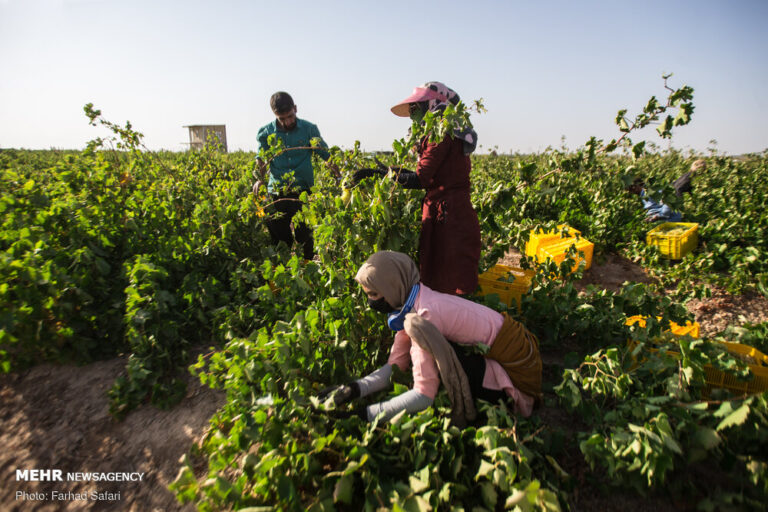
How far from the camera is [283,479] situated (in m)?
1.37

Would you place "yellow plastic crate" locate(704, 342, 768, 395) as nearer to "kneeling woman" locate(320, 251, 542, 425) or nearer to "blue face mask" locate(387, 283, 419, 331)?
"kneeling woman" locate(320, 251, 542, 425)

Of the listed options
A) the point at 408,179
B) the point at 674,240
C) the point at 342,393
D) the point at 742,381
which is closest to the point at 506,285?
the point at 408,179

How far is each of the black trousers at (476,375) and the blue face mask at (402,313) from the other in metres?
0.33

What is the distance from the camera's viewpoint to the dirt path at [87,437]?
6.34ft

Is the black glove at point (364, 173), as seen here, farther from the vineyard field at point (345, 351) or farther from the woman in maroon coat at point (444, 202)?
the woman in maroon coat at point (444, 202)

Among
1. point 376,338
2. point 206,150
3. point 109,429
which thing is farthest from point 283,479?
point 206,150

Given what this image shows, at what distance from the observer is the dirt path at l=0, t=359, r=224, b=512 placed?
1933 millimetres

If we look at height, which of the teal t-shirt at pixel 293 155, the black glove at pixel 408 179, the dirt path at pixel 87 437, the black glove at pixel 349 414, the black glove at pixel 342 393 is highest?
the teal t-shirt at pixel 293 155

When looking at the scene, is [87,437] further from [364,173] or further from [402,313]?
[364,173]

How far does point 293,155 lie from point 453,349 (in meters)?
3.04

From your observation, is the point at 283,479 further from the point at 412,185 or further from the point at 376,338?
the point at 412,185

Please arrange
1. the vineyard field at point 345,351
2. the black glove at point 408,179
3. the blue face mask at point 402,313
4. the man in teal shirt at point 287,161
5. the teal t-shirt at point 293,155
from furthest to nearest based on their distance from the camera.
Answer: the teal t-shirt at point 293,155
the man in teal shirt at point 287,161
the black glove at point 408,179
the blue face mask at point 402,313
the vineyard field at point 345,351

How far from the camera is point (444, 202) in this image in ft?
8.57

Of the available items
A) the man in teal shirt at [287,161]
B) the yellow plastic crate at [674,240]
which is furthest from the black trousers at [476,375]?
the yellow plastic crate at [674,240]
